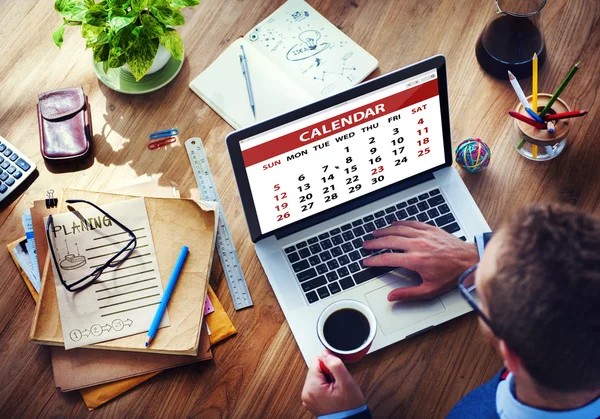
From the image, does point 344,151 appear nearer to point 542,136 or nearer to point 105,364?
point 542,136

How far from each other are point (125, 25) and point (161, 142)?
0.27m

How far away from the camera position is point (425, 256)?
1.11 m

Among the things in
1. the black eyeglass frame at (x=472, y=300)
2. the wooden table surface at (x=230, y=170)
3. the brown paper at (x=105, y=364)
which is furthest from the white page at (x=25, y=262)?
the black eyeglass frame at (x=472, y=300)

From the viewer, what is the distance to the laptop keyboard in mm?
1121

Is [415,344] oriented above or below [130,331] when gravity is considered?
below

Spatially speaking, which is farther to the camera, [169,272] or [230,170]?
[230,170]

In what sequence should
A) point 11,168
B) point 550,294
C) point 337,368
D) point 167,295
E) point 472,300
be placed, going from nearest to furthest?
point 550,294 < point 472,300 < point 337,368 < point 167,295 < point 11,168

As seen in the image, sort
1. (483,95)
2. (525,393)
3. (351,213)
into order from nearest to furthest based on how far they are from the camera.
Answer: (525,393) < (351,213) < (483,95)

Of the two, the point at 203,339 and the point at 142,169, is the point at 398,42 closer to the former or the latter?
the point at 142,169

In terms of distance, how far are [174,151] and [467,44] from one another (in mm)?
698

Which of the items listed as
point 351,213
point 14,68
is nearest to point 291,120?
point 351,213

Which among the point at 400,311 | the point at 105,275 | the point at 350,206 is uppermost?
the point at 105,275

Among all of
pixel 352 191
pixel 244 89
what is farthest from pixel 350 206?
pixel 244 89

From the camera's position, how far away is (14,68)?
4.38ft
